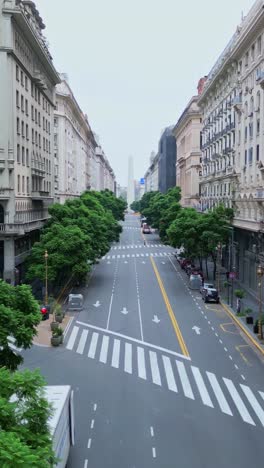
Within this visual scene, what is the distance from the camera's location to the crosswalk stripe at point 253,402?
27.1m

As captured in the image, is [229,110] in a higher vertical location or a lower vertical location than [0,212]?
higher

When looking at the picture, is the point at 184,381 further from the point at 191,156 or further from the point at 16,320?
the point at 191,156

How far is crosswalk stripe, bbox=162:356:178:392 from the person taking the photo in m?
31.5

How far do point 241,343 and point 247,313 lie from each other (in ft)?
24.9

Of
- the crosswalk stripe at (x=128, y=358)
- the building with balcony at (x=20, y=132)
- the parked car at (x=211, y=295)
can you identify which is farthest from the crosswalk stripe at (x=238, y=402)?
the building with balcony at (x=20, y=132)

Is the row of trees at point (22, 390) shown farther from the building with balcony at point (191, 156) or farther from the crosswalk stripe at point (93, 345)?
the building with balcony at point (191, 156)

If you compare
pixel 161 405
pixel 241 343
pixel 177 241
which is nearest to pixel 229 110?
pixel 177 241

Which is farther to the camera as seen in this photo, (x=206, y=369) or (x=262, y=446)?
(x=206, y=369)

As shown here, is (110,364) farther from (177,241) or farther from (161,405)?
(177,241)

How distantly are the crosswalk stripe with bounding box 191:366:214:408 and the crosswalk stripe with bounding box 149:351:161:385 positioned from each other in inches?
91.6

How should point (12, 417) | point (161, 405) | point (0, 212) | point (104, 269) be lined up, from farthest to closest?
point (104, 269), point (0, 212), point (161, 405), point (12, 417)

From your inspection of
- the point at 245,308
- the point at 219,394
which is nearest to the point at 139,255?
the point at 245,308

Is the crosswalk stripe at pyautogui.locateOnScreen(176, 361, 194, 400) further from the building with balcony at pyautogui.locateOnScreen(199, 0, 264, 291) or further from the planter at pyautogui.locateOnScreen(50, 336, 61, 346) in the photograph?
the building with balcony at pyautogui.locateOnScreen(199, 0, 264, 291)

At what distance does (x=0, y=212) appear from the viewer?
56844 mm
